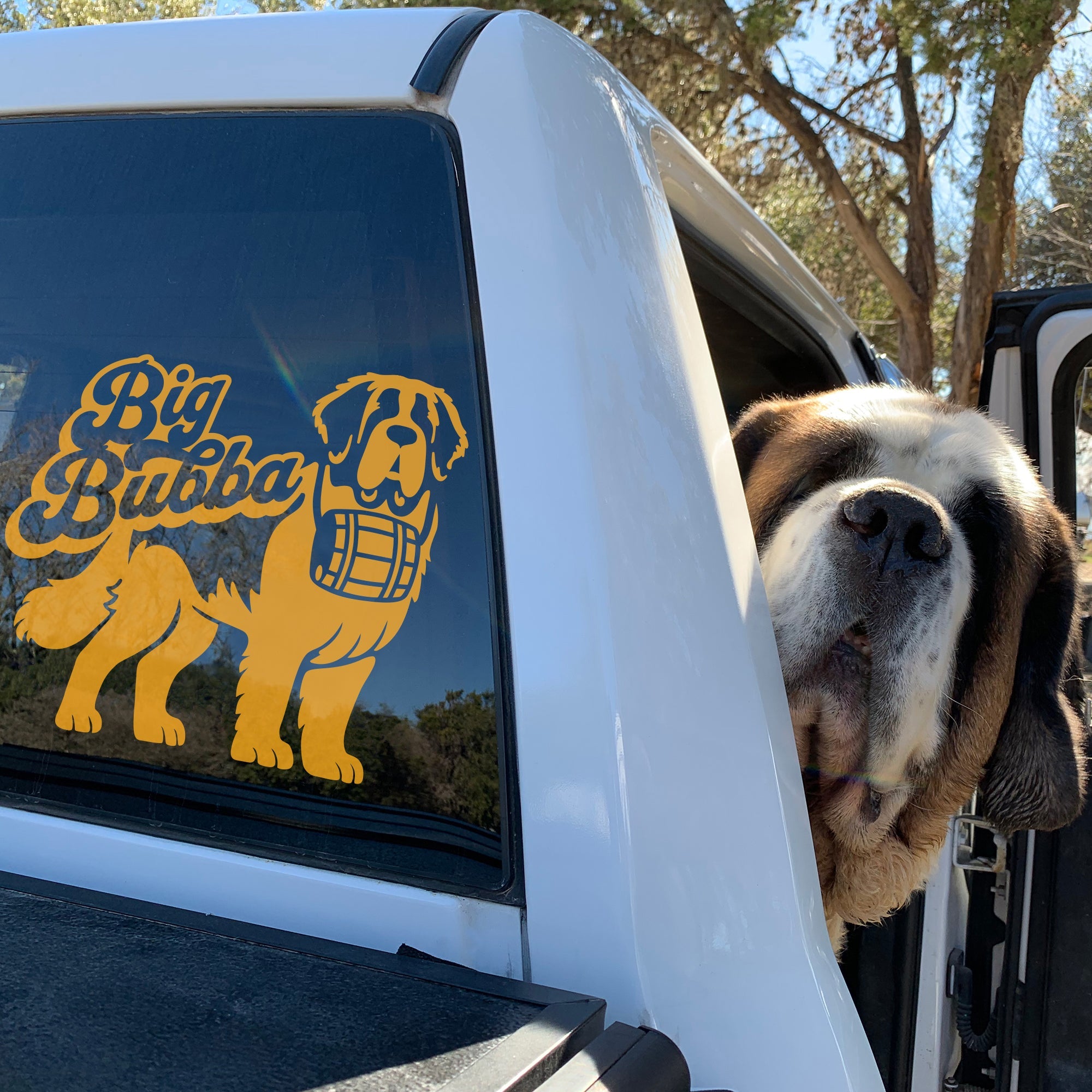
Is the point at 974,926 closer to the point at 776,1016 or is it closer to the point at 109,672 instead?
the point at 776,1016

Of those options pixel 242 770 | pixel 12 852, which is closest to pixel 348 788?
pixel 242 770

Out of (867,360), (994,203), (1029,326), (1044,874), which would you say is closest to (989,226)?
(994,203)

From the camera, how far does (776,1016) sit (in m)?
1.02

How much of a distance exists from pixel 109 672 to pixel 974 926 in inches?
93.7

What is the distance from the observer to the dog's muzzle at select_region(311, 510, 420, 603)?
1.15 m

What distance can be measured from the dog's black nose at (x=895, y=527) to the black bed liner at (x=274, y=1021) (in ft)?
2.99

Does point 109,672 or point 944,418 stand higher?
point 944,418

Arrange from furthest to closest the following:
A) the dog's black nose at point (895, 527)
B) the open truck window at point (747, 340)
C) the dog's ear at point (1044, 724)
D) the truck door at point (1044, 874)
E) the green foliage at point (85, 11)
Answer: the green foliage at point (85, 11)
the open truck window at point (747, 340)
the truck door at point (1044, 874)
the dog's ear at point (1044, 724)
the dog's black nose at point (895, 527)

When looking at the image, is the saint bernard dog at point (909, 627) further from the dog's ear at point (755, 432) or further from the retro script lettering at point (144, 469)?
the retro script lettering at point (144, 469)

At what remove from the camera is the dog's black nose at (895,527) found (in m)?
1.61

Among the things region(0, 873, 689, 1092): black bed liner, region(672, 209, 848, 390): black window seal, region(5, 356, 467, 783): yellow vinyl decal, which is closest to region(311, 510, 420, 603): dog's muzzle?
region(5, 356, 467, 783): yellow vinyl decal

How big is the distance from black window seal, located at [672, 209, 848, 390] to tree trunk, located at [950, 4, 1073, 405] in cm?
691

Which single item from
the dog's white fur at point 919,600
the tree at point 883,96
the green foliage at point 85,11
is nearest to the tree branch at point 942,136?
the tree at point 883,96

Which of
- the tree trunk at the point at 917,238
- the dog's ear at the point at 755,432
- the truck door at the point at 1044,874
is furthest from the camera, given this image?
the tree trunk at the point at 917,238
